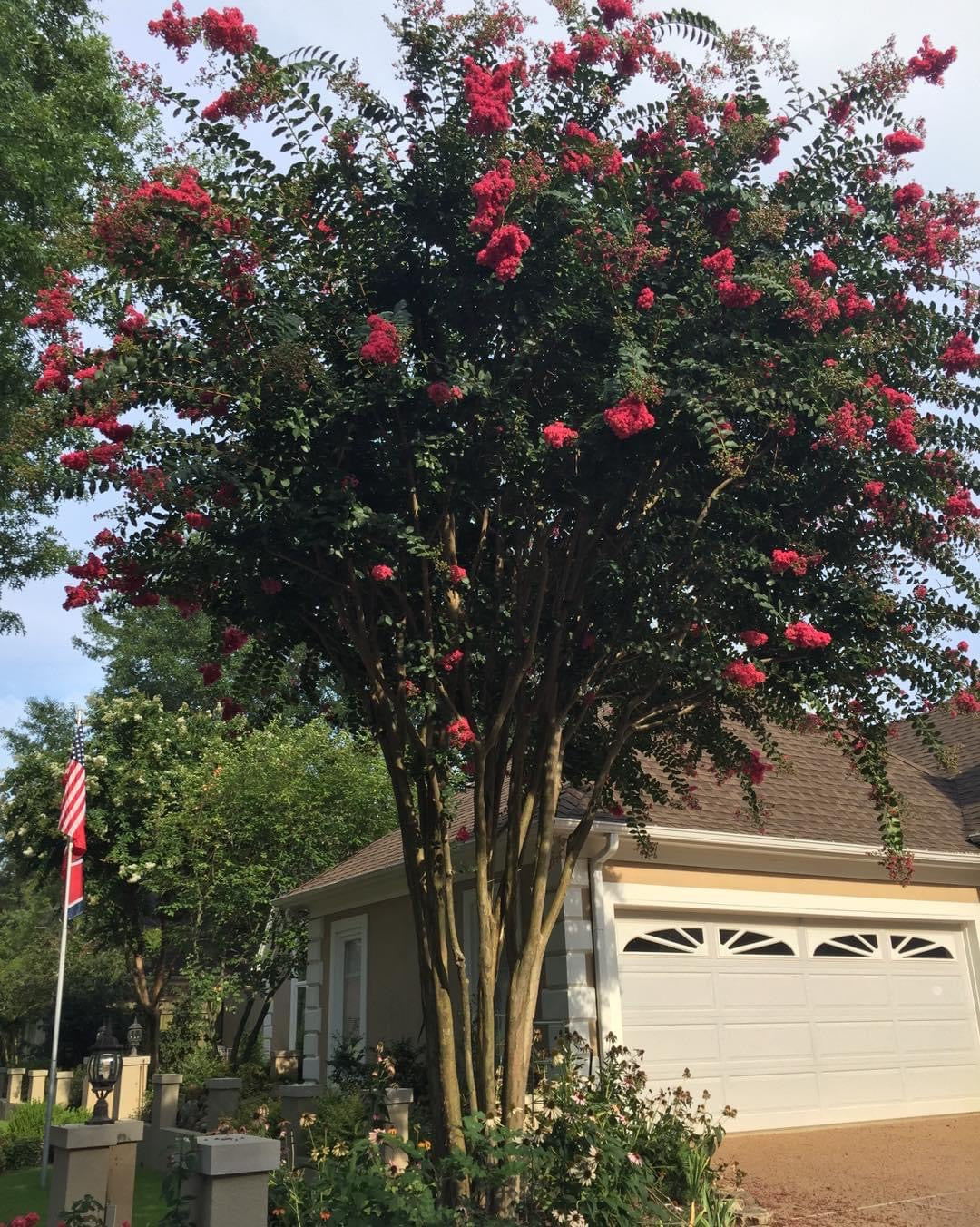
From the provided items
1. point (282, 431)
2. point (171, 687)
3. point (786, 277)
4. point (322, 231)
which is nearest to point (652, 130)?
point (786, 277)

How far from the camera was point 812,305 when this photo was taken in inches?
246

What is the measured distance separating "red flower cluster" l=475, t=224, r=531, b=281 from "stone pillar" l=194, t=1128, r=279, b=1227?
15.4ft

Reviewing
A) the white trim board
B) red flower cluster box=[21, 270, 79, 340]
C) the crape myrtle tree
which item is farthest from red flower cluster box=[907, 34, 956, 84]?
the white trim board

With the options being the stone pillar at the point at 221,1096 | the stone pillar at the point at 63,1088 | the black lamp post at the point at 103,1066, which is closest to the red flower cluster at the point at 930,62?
the black lamp post at the point at 103,1066

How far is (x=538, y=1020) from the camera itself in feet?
31.9

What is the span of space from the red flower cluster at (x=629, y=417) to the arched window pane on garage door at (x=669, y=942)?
612 cm

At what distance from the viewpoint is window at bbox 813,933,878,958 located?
11.5 meters

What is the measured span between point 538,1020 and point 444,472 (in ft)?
18.9

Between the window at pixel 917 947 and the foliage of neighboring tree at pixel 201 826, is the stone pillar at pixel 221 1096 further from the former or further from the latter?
the window at pixel 917 947

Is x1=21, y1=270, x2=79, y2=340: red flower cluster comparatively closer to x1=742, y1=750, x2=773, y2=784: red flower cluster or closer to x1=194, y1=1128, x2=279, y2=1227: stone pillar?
x1=194, y1=1128, x2=279, y2=1227: stone pillar

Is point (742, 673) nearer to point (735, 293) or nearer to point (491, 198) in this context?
point (735, 293)

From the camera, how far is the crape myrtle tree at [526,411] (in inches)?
241

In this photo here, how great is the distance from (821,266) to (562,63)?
83.6 inches

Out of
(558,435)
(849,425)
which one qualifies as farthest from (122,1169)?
(849,425)
